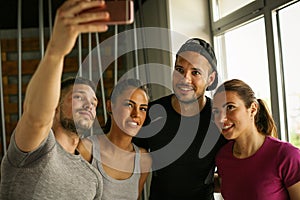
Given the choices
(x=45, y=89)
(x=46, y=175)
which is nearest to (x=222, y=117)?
(x=46, y=175)

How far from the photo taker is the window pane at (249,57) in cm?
234

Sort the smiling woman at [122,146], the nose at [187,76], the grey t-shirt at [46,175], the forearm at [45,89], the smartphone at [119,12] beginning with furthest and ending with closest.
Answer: the nose at [187,76] → the smiling woman at [122,146] → the grey t-shirt at [46,175] → the forearm at [45,89] → the smartphone at [119,12]

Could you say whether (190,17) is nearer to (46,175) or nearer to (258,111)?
(258,111)

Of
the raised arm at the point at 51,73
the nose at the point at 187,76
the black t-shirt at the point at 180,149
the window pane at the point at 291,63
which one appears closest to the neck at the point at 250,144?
the black t-shirt at the point at 180,149

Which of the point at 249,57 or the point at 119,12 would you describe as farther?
the point at 249,57

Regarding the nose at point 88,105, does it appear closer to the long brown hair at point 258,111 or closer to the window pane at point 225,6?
the long brown hair at point 258,111

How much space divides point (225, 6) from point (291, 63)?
0.77m

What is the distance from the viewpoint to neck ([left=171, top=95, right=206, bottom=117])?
194 cm

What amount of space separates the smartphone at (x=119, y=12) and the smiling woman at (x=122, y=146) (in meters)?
1.01

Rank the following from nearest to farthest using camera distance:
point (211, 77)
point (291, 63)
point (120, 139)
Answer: point (120, 139), point (211, 77), point (291, 63)

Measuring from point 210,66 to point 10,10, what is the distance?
187cm

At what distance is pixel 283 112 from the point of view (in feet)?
7.06

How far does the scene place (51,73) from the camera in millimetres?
982

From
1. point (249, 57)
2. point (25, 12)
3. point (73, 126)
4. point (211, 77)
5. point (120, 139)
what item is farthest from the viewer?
point (25, 12)
